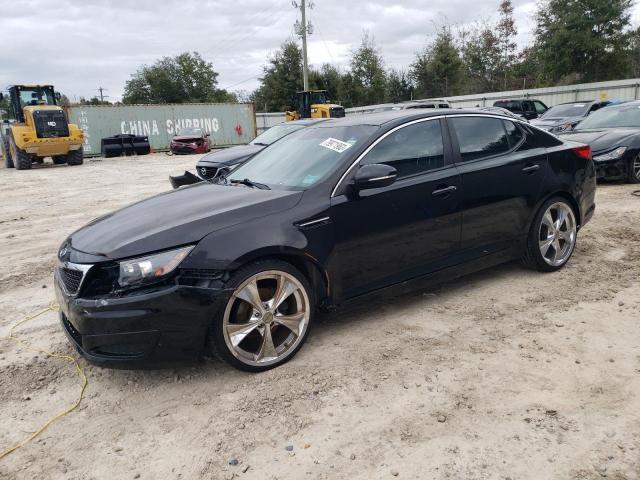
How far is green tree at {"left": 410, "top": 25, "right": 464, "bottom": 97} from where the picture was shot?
44219mm

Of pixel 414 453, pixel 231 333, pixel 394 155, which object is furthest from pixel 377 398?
pixel 394 155

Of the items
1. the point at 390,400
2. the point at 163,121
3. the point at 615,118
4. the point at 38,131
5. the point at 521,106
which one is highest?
the point at 163,121

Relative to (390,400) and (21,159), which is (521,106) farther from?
(390,400)

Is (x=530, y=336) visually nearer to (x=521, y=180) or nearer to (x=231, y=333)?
(x=521, y=180)

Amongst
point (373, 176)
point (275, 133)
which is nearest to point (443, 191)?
point (373, 176)

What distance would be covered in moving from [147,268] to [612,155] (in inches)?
347

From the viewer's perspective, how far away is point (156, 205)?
3756 mm

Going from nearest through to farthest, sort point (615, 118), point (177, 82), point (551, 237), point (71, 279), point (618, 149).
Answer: point (71, 279), point (551, 237), point (618, 149), point (615, 118), point (177, 82)

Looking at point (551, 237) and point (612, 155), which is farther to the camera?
point (612, 155)

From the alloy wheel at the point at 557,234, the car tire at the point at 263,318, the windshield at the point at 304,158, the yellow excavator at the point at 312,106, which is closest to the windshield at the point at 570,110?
the alloy wheel at the point at 557,234

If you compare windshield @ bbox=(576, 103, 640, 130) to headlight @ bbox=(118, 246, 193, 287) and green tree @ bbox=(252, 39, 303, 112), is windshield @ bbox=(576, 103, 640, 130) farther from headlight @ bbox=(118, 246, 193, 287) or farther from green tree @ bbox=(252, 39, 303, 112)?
green tree @ bbox=(252, 39, 303, 112)

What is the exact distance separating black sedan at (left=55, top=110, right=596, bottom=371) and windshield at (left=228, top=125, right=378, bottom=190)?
0.05 ft

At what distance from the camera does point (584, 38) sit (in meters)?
28.7

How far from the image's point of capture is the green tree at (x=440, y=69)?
145ft
